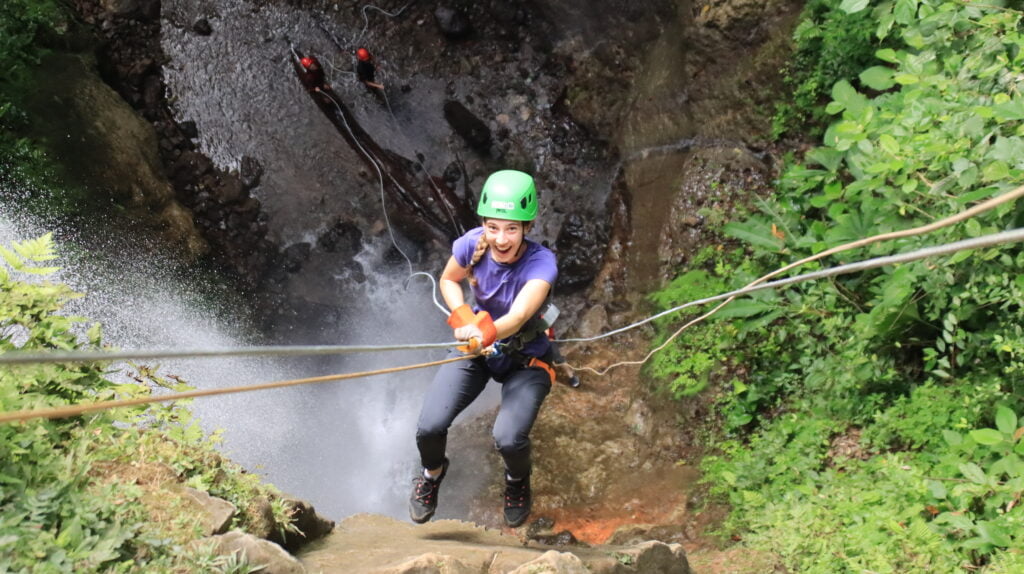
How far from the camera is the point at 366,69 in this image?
Answer: 8.68 meters

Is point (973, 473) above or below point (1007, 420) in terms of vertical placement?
below

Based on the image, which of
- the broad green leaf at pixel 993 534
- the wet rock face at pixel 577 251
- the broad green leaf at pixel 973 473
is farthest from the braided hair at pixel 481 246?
the wet rock face at pixel 577 251

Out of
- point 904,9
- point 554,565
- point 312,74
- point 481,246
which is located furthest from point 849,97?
point 312,74

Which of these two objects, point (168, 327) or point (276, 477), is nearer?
point (276, 477)

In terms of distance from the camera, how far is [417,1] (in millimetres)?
9406

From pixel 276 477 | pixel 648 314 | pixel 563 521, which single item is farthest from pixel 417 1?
pixel 563 521

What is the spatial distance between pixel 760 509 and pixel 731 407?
1.03 metres

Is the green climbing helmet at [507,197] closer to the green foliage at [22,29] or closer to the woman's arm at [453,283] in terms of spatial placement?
the woman's arm at [453,283]

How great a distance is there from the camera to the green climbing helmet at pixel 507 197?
358 centimetres

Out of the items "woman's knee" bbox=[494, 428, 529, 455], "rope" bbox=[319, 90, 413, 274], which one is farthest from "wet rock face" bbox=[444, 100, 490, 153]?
"woman's knee" bbox=[494, 428, 529, 455]

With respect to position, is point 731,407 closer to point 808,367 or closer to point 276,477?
point 808,367

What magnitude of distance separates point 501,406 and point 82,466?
2.10m

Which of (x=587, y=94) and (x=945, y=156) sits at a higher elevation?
(x=587, y=94)

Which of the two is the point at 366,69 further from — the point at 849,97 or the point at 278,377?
the point at 849,97
